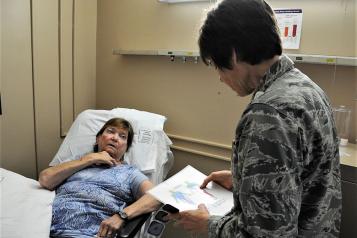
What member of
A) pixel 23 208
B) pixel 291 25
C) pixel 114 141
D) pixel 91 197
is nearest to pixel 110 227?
pixel 91 197

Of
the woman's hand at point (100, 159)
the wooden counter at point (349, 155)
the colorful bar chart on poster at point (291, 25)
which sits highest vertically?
the colorful bar chart on poster at point (291, 25)

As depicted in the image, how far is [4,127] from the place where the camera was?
2.04 metres

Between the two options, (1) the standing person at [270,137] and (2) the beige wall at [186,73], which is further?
(2) the beige wall at [186,73]

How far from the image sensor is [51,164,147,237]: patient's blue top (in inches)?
59.4

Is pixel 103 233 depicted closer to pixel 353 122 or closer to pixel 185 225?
pixel 185 225

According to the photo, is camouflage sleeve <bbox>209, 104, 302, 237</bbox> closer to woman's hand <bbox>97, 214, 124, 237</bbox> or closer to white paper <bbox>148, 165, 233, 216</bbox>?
white paper <bbox>148, 165, 233, 216</bbox>

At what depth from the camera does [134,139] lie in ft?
6.77

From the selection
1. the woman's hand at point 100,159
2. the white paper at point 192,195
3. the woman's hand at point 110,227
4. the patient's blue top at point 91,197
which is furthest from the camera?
the woman's hand at point 100,159

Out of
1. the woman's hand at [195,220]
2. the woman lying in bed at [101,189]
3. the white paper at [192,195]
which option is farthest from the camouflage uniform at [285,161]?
the woman lying in bed at [101,189]

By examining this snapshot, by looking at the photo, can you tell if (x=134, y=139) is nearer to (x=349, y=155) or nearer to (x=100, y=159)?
(x=100, y=159)

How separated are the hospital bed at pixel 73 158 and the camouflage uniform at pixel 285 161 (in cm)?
76

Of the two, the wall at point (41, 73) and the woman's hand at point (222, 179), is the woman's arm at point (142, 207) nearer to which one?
the woman's hand at point (222, 179)

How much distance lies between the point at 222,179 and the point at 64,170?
96cm

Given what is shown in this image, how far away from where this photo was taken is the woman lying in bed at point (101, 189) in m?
1.47
